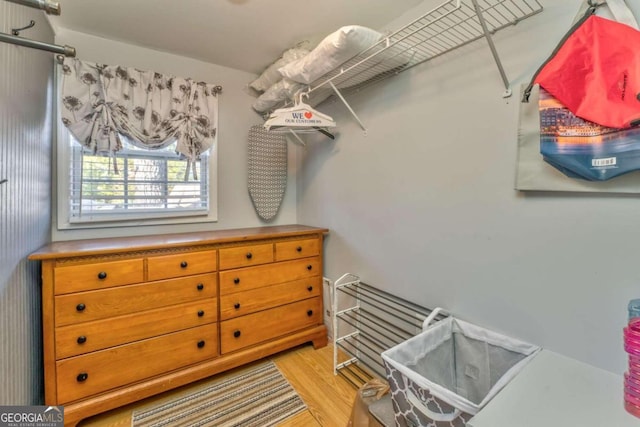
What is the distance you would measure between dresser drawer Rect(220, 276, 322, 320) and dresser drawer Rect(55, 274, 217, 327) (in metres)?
0.15

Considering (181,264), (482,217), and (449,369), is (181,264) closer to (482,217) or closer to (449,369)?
(449,369)

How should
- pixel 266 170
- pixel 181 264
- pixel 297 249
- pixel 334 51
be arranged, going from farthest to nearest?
pixel 266 170 → pixel 297 249 → pixel 181 264 → pixel 334 51

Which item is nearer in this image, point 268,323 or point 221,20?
point 221,20

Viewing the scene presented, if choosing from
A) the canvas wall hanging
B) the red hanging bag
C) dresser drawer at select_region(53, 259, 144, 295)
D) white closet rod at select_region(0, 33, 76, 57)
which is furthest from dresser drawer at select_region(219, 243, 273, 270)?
the red hanging bag

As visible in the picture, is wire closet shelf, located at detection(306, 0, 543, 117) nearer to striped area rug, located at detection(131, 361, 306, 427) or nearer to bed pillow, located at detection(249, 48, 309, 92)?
bed pillow, located at detection(249, 48, 309, 92)

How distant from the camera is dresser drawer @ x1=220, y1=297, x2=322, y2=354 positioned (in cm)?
191

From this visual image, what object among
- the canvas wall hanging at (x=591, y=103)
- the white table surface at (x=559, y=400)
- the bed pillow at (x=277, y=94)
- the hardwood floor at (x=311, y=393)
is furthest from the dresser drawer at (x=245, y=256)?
the canvas wall hanging at (x=591, y=103)

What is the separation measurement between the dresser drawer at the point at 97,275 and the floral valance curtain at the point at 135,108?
0.83m

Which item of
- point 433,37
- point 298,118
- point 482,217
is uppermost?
point 433,37

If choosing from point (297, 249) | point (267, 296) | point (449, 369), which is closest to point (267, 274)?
point (267, 296)

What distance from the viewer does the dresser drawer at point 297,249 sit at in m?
2.12

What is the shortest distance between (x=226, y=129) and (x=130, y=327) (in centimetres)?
163

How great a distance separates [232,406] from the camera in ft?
5.49

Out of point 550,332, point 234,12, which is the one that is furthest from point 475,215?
point 234,12
